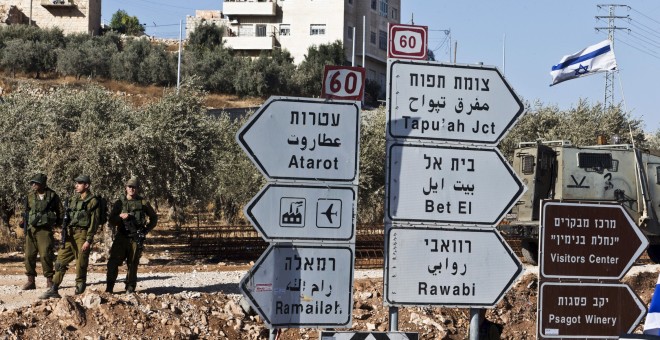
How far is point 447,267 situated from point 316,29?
6992 cm

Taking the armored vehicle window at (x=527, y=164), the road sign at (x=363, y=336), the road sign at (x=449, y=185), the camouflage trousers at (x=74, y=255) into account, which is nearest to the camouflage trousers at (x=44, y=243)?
the camouflage trousers at (x=74, y=255)

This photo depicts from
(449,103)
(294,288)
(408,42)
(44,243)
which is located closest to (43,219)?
(44,243)

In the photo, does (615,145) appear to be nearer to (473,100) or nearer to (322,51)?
(473,100)

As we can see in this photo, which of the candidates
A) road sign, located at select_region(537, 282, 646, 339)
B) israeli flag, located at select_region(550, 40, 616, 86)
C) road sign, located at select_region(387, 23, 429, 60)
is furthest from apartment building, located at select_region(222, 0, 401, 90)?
road sign, located at select_region(537, 282, 646, 339)

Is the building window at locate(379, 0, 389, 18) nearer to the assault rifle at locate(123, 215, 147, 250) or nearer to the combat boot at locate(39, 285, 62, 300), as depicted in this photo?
the assault rifle at locate(123, 215, 147, 250)

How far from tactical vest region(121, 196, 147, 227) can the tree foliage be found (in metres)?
81.7

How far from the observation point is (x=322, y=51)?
71375 mm

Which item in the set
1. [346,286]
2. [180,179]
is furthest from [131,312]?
[180,179]

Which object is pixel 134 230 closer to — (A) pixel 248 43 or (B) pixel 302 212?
(B) pixel 302 212

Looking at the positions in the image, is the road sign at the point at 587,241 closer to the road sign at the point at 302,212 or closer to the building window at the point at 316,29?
the road sign at the point at 302,212

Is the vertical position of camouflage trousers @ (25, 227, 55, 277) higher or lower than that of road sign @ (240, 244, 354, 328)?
lower

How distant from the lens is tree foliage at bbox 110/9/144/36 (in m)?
95.9

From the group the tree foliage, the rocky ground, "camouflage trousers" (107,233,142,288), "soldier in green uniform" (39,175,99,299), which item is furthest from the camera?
the tree foliage

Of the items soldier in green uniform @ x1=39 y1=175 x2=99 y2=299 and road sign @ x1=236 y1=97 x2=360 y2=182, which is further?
soldier in green uniform @ x1=39 y1=175 x2=99 y2=299
